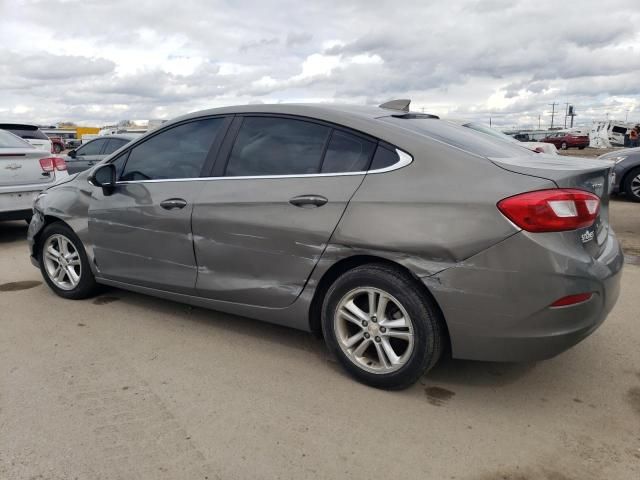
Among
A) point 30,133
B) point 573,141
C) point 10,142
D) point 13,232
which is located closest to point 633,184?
point 10,142

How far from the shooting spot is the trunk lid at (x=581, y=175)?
263cm

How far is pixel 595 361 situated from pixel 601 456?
1.09 metres

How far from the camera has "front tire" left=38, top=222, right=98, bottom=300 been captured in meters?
4.46

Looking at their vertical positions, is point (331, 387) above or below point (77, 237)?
below

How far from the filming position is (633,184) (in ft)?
33.5

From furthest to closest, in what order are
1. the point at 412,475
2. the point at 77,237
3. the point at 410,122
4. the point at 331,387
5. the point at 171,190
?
the point at 77,237
the point at 171,190
the point at 410,122
the point at 331,387
the point at 412,475

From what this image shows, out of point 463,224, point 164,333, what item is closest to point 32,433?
point 164,333

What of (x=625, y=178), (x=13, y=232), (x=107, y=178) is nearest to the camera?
(x=107, y=178)

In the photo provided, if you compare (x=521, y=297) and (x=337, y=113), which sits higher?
(x=337, y=113)

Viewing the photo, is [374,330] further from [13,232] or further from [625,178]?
[625,178]

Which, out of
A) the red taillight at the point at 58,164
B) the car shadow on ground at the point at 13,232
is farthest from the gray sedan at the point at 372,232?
the car shadow on ground at the point at 13,232

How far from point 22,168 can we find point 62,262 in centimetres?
314

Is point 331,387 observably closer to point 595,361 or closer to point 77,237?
point 595,361

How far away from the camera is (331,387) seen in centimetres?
309
